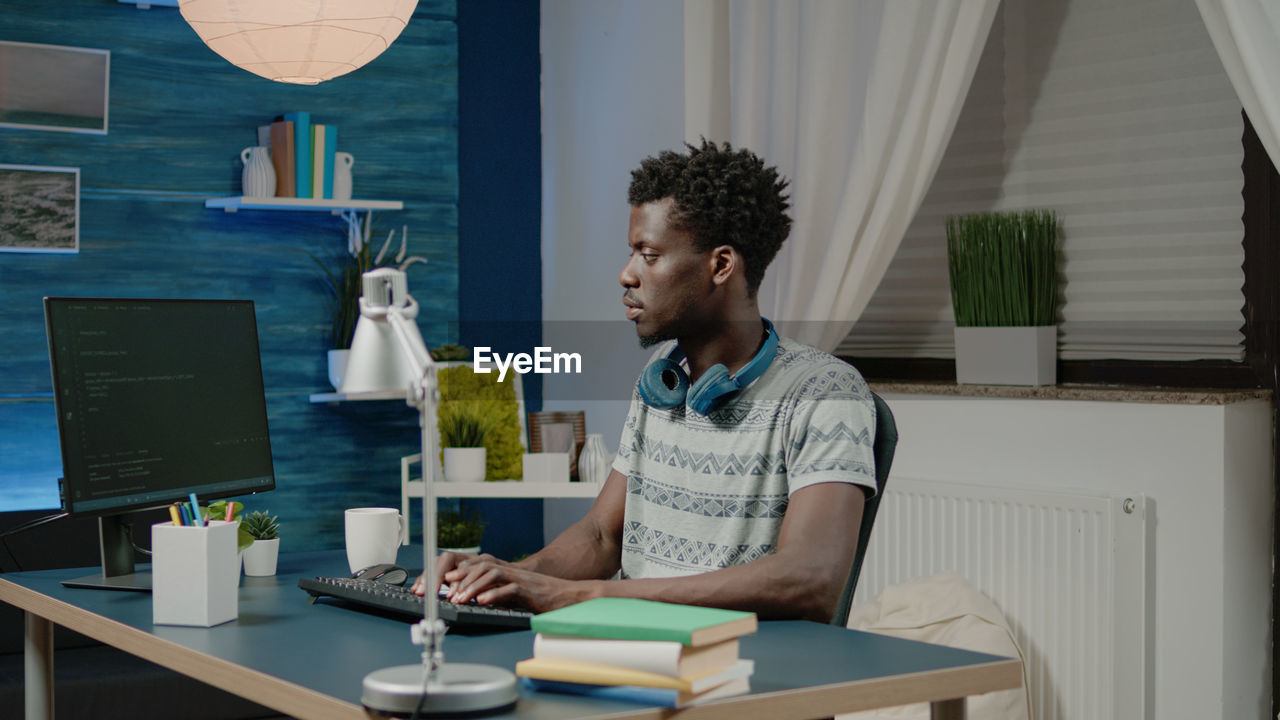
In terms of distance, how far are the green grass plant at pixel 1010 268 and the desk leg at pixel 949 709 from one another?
169 centimetres

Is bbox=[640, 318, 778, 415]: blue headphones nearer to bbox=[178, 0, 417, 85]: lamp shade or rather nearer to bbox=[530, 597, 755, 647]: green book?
bbox=[530, 597, 755, 647]: green book

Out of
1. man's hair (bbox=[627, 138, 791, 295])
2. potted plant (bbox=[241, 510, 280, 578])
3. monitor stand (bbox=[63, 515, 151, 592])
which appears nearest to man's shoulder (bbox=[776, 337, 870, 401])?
man's hair (bbox=[627, 138, 791, 295])

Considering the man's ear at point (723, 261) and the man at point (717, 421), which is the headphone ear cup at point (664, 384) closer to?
the man at point (717, 421)

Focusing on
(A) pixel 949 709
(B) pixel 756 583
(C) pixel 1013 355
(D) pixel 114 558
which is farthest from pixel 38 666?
(C) pixel 1013 355

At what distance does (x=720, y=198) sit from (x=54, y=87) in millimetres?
2783

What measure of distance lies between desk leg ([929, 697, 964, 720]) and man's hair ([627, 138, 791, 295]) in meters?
0.75

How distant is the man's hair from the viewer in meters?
1.87

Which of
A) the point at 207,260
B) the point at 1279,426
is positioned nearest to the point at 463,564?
the point at 1279,426

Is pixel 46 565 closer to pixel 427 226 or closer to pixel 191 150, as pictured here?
pixel 191 150

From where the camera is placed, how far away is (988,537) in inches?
110

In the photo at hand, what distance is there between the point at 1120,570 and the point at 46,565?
2.49 metres

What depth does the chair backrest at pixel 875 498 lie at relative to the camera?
168 centimetres

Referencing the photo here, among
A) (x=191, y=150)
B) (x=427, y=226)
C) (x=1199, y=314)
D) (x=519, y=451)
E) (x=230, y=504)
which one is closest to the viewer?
(x=230, y=504)

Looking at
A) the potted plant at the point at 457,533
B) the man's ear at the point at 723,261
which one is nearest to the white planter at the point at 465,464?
the potted plant at the point at 457,533
